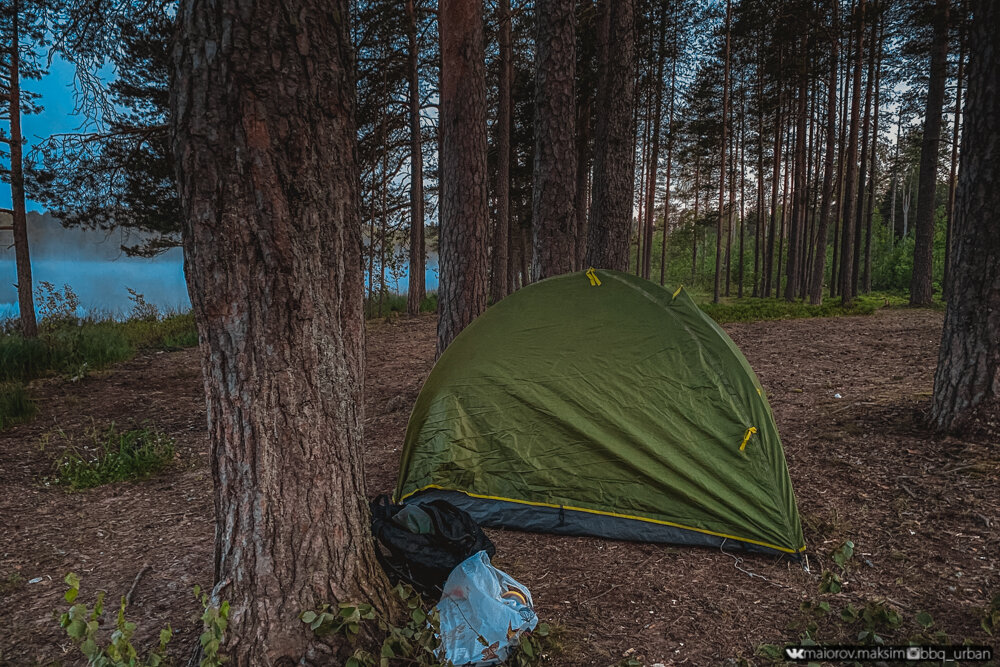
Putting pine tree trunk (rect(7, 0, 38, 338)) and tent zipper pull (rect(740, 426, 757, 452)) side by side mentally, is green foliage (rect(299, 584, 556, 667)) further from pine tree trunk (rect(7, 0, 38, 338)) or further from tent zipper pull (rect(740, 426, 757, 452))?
pine tree trunk (rect(7, 0, 38, 338))

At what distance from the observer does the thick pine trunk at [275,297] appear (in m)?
1.70

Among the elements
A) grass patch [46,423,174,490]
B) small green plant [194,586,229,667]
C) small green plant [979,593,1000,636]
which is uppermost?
small green plant [194,586,229,667]

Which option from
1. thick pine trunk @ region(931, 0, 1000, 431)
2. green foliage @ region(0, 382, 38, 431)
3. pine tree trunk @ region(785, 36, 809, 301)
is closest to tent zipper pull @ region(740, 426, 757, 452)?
thick pine trunk @ region(931, 0, 1000, 431)

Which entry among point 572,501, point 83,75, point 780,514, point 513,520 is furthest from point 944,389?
point 83,75

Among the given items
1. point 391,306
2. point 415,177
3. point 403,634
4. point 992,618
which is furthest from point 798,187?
point 403,634

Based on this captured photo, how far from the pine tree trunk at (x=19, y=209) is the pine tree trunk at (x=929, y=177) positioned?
16.1 meters

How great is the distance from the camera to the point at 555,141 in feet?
19.5

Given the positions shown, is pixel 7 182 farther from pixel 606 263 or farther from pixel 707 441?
pixel 707 441

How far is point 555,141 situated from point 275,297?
480cm

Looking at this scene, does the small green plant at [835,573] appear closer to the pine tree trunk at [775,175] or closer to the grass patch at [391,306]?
the grass patch at [391,306]

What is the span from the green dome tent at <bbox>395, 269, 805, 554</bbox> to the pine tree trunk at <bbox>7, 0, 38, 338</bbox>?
27.7 ft

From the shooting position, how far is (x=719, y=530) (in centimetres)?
294

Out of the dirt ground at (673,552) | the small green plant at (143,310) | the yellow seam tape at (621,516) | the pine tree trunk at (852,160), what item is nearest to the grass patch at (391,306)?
the small green plant at (143,310)

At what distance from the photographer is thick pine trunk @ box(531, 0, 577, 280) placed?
594cm
